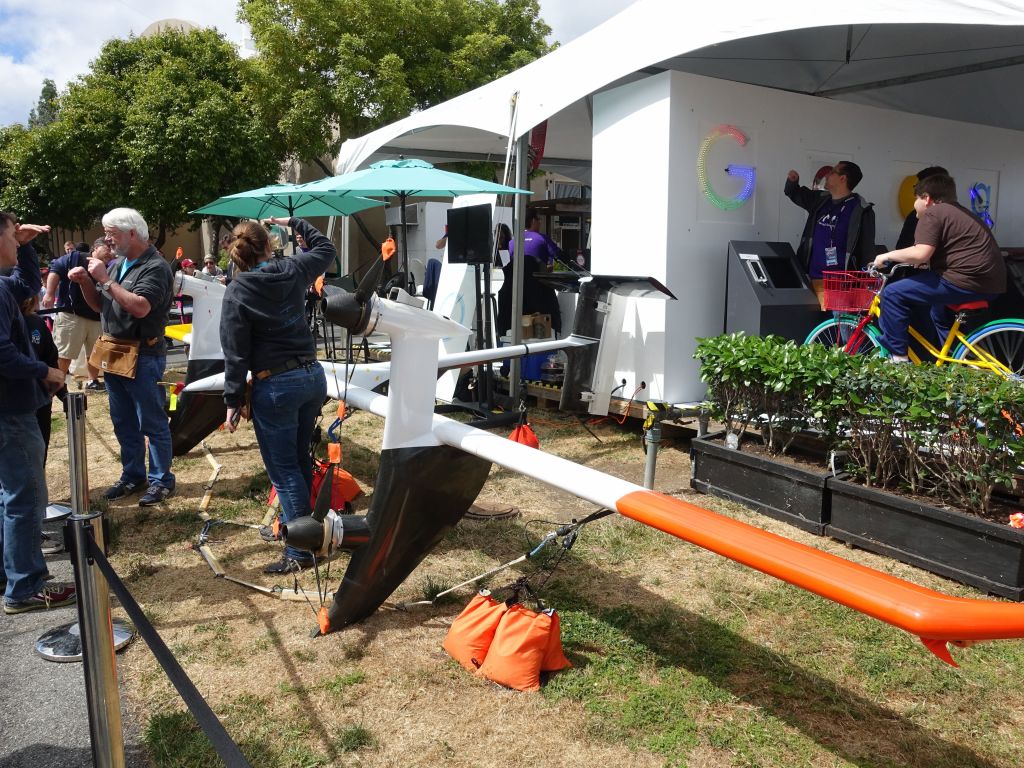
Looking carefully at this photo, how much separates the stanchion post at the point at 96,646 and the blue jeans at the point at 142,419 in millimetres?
3035

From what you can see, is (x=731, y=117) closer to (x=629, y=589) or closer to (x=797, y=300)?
(x=797, y=300)

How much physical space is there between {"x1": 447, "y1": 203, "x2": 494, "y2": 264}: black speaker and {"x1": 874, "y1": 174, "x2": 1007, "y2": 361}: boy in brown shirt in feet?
11.1

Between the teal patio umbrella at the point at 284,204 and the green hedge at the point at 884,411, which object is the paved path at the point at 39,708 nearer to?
the green hedge at the point at 884,411

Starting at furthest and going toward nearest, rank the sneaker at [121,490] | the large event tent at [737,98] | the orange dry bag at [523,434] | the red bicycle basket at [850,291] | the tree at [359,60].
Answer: the tree at [359,60], the red bicycle basket at [850,291], the large event tent at [737,98], the sneaker at [121,490], the orange dry bag at [523,434]

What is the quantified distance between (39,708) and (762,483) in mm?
3950

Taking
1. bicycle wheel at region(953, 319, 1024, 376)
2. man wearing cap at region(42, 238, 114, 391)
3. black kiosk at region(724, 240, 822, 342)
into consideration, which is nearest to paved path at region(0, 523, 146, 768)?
man wearing cap at region(42, 238, 114, 391)

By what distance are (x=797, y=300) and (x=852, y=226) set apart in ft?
2.39

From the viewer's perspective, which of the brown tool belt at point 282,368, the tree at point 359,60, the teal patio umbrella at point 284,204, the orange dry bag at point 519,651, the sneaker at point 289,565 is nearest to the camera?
the orange dry bag at point 519,651

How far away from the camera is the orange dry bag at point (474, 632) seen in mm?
3098

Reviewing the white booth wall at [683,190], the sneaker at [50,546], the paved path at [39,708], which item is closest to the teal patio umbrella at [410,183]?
the white booth wall at [683,190]

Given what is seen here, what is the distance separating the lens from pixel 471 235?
7082 mm

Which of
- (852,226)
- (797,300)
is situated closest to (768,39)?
(852,226)

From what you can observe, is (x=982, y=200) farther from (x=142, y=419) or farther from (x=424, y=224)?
(x=424, y=224)

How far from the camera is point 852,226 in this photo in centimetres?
608
